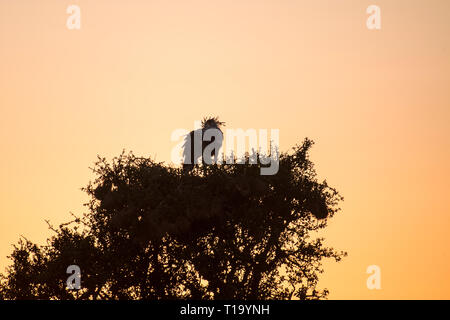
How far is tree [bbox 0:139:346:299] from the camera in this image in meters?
61.4

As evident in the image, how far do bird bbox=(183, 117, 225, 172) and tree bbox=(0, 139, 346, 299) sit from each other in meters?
2.76

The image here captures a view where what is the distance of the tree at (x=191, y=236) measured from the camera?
61.4 meters

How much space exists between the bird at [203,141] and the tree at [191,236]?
9.07ft

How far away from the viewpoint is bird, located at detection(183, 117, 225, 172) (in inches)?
2611

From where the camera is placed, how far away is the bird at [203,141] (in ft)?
218

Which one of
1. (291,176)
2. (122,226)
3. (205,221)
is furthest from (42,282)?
(291,176)

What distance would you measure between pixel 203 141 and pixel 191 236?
29.4 ft

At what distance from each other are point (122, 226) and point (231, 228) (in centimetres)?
765

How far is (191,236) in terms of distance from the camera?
62.2m

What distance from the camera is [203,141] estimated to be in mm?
68000

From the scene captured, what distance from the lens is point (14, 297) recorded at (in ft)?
213
